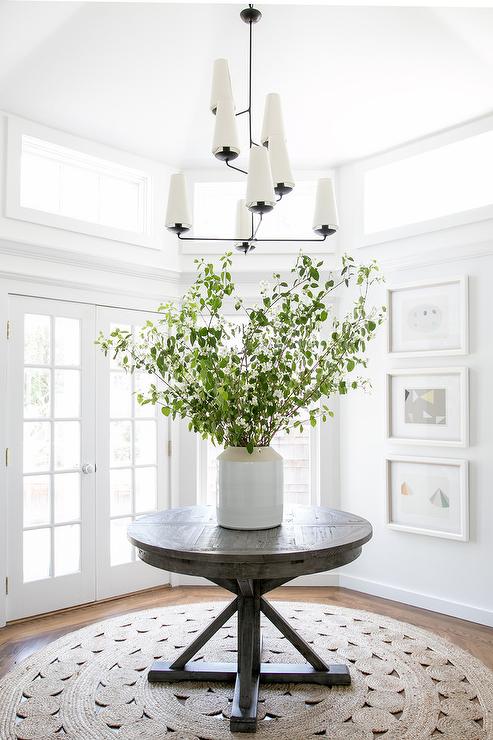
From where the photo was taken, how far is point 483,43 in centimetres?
327

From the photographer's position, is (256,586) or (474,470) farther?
(474,470)

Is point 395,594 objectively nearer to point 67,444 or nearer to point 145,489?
point 145,489

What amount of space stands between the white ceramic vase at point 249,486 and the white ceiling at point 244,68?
244cm

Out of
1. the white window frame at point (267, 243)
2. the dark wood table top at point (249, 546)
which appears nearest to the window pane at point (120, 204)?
the white window frame at point (267, 243)

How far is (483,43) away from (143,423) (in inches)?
125

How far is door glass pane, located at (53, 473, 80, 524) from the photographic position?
151 inches

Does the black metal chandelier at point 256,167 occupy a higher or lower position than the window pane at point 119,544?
higher

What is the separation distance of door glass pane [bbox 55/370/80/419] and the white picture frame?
214 cm

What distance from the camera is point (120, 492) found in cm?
420

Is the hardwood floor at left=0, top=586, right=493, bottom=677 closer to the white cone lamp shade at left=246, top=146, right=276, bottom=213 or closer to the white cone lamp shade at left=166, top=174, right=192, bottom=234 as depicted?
the white cone lamp shade at left=166, top=174, right=192, bottom=234

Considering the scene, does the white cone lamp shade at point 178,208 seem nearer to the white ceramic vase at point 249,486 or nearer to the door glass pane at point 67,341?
the white ceramic vase at point 249,486

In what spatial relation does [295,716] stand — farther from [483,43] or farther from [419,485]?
[483,43]

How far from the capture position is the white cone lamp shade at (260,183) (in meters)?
2.26

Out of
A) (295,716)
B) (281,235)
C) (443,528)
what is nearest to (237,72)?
(281,235)
